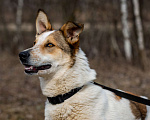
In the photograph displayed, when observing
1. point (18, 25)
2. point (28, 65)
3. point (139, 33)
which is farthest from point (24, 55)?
point (18, 25)

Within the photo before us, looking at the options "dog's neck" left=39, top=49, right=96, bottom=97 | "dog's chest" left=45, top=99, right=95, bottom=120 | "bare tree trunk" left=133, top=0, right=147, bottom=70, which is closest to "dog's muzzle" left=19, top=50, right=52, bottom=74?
"dog's neck" left=39, top=49, right=96, bottom=97

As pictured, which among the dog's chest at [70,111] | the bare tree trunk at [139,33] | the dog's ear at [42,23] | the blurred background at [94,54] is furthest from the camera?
the bare tree trunk at [139,33]

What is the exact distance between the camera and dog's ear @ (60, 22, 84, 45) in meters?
2.88

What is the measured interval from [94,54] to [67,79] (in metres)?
9.56

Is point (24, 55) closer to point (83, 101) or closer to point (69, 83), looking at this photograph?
point (69, 83)

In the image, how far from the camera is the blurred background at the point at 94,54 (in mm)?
6293

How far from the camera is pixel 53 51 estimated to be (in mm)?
2912

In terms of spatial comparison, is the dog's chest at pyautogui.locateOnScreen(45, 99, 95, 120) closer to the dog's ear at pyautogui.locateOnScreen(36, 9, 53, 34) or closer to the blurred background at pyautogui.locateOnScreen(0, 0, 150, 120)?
the dog's ear at pyautogui.locateOnScreen(36, 9, 53, 34)

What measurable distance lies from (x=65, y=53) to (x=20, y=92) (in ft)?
15.0

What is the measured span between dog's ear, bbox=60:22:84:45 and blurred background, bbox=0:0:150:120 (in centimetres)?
299

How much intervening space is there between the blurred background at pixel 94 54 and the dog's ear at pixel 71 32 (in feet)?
9.82

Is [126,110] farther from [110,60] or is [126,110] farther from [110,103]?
[110,60]

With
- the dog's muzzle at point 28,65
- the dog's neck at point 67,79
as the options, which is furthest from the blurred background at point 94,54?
the dog's muzzle at point 28,65

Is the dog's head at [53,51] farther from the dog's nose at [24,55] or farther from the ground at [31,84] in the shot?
the ground at [31,84]
